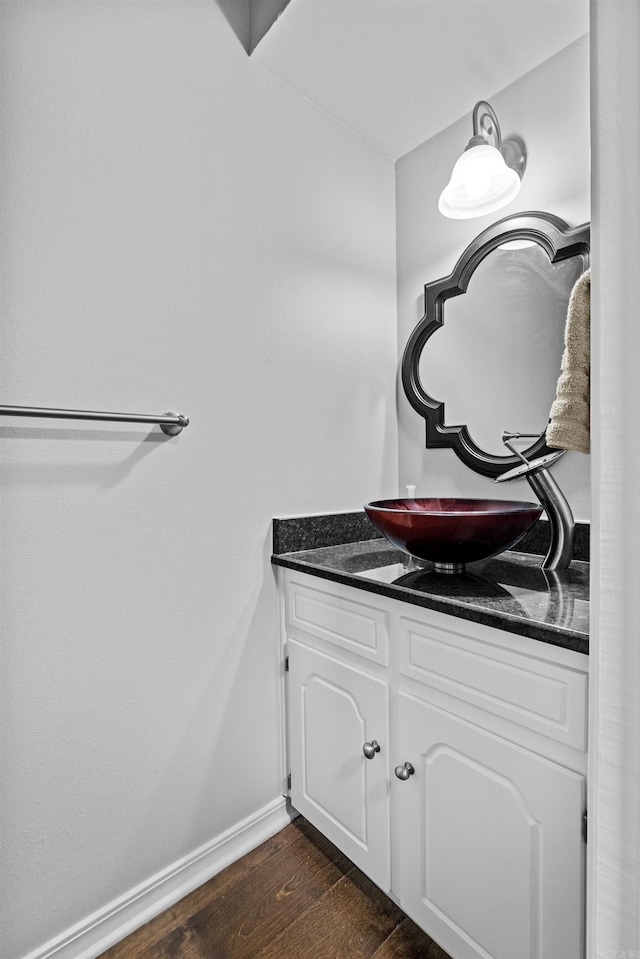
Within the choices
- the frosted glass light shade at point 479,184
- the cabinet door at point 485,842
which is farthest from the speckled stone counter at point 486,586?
the frosted glass light shade at point 479,184

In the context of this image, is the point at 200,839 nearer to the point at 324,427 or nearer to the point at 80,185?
the point at 324,427

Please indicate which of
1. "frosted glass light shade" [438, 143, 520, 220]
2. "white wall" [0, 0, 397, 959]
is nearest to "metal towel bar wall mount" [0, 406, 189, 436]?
"white wall" [0, 0, 397, 959]

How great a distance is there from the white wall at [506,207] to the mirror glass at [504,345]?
20mm

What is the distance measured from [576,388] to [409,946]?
125cm

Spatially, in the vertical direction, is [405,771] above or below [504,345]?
below

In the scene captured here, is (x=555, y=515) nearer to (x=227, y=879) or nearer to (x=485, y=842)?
(x=485, y=842)

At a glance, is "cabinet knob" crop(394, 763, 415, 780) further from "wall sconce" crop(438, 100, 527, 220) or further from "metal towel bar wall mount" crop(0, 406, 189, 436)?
"wall sconce" crop(438, 100, 527, 220)

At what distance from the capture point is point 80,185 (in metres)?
1.06

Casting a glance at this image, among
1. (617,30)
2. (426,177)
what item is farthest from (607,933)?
(426,177)

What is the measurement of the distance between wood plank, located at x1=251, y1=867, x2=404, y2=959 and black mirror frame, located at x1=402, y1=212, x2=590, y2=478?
44.4 inches

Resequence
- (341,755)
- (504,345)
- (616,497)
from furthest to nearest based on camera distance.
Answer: (504,345)
(341,755)
(616,497)

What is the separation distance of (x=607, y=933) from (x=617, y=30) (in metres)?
0.79

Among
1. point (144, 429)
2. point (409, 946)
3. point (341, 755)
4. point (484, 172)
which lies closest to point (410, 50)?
point (484, 172)

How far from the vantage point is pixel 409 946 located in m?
1.07
